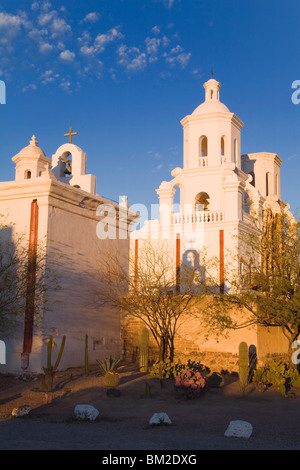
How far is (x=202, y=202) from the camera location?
3241 cm

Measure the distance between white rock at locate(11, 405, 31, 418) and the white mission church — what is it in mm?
4184

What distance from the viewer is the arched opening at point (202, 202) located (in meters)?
31.1

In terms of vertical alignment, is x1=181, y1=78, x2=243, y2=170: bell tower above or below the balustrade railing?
above

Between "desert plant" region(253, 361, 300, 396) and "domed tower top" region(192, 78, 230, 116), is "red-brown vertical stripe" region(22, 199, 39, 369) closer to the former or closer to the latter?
"desert plant" region(253, 361, 300, 396)

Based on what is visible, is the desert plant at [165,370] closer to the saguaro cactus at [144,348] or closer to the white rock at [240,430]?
the saguaro cactus at [144,348]

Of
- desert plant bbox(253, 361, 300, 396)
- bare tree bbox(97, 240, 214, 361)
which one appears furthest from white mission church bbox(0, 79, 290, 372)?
desert plant bbox(253, 361, 300, 396)

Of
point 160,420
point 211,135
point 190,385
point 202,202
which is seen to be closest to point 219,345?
point 190,385

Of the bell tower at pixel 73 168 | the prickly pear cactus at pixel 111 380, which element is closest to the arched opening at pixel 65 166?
the bell tower at pixel 73 168

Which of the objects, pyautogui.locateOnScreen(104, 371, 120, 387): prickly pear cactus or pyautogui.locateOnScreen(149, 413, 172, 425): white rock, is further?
pyautogui.locateOnScreen(104, 371, 120, 387): prickly pear cactus

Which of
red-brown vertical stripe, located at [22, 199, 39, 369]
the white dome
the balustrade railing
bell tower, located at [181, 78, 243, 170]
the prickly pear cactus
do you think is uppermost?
the white dome

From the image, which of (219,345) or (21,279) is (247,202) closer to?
(219,345)

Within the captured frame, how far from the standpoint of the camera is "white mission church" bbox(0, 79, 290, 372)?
57.0ft

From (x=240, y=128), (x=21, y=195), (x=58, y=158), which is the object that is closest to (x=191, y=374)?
(x=21, y=195)

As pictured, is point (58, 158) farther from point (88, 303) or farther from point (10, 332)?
point (10, 332)
